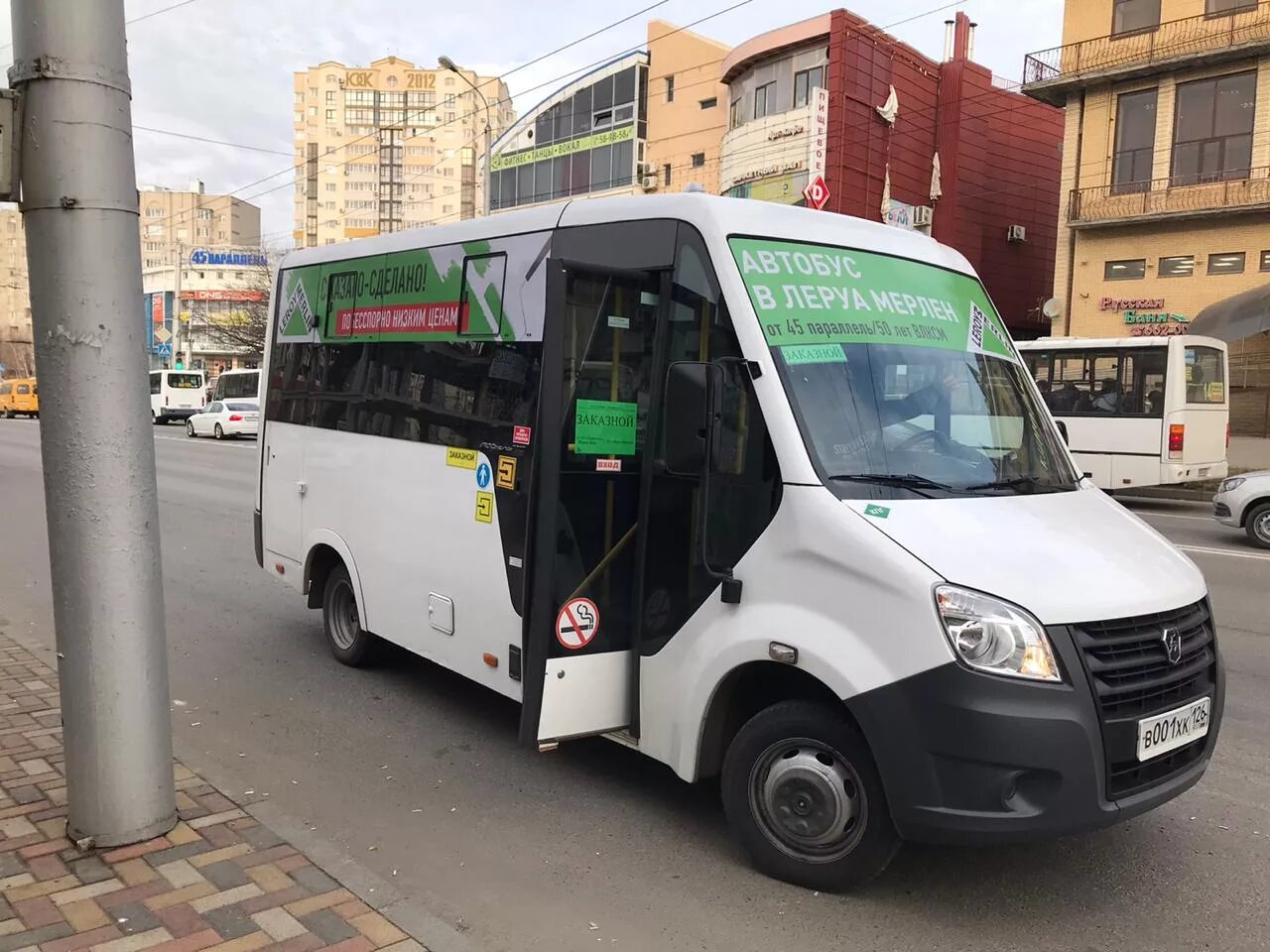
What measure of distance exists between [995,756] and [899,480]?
100 cm

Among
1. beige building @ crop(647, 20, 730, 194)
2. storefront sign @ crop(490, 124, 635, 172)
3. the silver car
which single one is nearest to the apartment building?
beige building @ crop(647, 20, 730, 194)

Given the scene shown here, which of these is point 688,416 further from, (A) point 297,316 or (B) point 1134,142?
(B) point 1134,142

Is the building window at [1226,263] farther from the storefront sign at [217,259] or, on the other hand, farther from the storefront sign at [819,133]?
the storefront sign at [217,259]

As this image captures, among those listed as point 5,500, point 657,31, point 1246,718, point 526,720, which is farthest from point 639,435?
point 657,31

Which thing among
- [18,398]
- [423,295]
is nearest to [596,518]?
[423,295]

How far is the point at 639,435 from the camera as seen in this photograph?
4.23 meters

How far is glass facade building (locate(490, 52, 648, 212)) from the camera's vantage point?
42062 mm

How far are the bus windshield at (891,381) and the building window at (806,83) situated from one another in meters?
30.3

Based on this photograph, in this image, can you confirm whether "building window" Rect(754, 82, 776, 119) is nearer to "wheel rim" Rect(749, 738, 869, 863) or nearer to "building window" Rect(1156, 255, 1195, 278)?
"building window" Rect(1156, 255, 1195, 278)

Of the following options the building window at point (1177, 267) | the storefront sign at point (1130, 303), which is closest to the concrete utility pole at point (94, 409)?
the building window at point (1177, 267)

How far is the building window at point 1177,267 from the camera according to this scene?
25.8m

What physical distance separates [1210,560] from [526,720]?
9351 millimetres

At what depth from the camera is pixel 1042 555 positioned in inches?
132

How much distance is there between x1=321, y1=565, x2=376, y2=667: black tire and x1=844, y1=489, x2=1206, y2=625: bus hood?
3.84 metres
